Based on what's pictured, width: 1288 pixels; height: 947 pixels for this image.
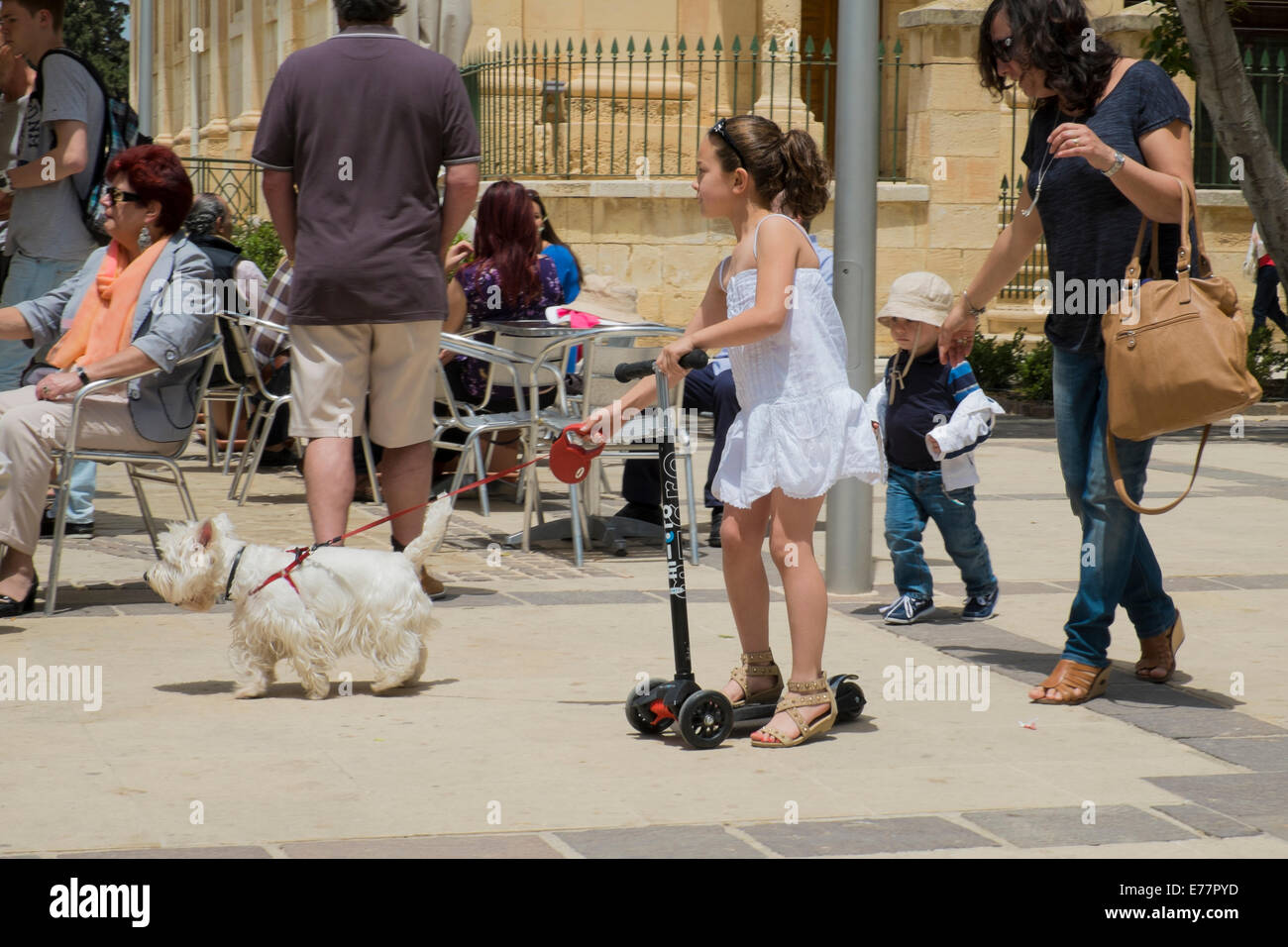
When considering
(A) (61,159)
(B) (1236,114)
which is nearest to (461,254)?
(A) (61,159)

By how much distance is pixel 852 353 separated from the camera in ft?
22.3

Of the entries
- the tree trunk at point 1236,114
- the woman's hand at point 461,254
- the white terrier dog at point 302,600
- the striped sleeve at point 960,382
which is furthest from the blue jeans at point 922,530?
the tree trunk at point 1236,114

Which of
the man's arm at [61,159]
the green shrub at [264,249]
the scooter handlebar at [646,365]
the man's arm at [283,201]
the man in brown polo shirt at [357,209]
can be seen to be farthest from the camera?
the green shrub at [264,249]

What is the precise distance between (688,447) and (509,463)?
1.71 metres

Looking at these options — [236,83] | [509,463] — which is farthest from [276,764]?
[236,83]

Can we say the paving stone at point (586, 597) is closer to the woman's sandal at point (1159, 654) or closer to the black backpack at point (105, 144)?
the woman's sandal at point (1159, 654)

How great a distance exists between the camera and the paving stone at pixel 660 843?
3.63 meters

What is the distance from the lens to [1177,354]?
15.5ft

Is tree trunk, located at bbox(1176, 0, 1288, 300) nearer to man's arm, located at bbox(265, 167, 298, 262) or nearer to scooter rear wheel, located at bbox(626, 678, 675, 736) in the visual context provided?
man's arm, located at bbox(265, 167, 298, 262)

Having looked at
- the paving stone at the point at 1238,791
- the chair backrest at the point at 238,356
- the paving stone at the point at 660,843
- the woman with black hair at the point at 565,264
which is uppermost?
the woman with black hair at the point at 565,264

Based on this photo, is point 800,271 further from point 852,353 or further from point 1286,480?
point 1286,480

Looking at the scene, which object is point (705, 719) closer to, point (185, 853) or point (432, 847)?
point (432, 847)

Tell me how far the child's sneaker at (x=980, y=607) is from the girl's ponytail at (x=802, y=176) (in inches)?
85.0

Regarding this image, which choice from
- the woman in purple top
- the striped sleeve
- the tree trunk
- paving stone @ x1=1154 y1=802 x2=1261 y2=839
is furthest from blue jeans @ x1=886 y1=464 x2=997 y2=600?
the tree trunk
